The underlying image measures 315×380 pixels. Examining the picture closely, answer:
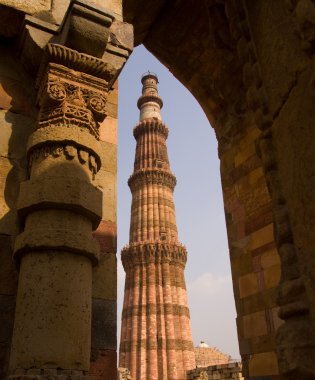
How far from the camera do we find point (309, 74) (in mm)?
1449

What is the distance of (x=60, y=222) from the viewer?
1837 millimetres

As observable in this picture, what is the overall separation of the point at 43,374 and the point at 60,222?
26.2 inches

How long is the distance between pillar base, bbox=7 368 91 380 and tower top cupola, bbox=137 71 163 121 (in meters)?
23.3

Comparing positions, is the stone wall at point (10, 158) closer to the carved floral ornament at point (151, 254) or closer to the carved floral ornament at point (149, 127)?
the carved floral ornament at point (151, 254)

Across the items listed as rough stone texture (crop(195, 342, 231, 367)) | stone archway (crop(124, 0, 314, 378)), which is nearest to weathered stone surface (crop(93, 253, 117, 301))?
stone archway (crop(124, 0, 314, 378))

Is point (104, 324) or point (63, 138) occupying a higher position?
point (63, 138)

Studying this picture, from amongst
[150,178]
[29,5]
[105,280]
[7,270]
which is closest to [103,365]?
[105,280]

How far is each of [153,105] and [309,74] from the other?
2441 cm

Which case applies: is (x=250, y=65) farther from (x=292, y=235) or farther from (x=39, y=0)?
(x=39, y=0)

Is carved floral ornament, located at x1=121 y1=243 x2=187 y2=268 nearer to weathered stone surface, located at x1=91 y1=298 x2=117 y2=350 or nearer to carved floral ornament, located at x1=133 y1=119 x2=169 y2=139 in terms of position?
carved floral ornament, located at x1=133 y1=119 x2=169 y2=139

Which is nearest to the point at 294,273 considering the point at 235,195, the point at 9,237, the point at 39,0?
the point at 9,237

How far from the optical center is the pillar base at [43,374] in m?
1.49

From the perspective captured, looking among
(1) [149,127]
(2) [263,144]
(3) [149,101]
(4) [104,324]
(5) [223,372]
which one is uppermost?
(3) [149,101]

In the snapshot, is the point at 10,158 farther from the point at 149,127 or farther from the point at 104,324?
the point at 149,127
